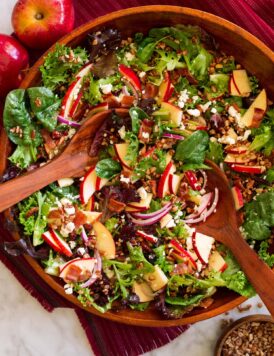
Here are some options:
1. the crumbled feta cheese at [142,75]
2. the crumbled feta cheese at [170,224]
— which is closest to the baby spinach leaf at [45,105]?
the crumbled feta cheese at [142,75]

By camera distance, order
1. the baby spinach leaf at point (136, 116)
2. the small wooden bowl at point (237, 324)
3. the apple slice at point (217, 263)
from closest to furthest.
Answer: the baby spinach leaf at point (136, 116) → the apple slice at point (217, 263) → the small wooden bowl at point (237, 324)

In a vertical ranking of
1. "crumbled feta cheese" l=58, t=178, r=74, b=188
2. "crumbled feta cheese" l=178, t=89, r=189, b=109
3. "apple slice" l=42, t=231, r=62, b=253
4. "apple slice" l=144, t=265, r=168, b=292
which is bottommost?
"apple slice" l=144, t=265, r=168, b=292

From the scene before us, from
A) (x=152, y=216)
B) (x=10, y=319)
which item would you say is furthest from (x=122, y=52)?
(x=10, y=319)

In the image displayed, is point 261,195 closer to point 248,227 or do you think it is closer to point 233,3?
point 248,227

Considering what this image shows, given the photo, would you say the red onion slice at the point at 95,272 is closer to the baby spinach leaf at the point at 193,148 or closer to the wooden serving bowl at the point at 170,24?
the wooden serving bowl at the point at 170,24

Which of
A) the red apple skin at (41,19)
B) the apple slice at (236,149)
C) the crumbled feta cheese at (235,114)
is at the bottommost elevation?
the apple slice at (236,149)

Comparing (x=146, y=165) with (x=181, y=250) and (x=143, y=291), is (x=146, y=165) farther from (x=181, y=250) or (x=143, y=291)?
(x=143, y=291)

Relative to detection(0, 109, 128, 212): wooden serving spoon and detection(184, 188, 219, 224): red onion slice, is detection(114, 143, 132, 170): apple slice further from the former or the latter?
detection(184, 188, 219, 224): red onion slice

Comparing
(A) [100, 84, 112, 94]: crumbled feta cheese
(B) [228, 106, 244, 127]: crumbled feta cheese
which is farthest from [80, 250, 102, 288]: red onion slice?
(B) [228, 106, 244, 127]: crumbled feta cheese
